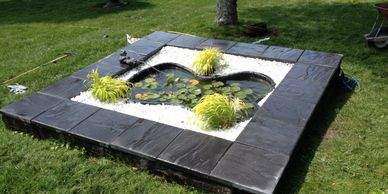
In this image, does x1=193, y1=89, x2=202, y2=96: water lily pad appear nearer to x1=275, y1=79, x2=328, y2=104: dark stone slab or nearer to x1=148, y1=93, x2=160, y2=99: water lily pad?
x1=148, y1=93, x2=160, y2=99: water lily pad

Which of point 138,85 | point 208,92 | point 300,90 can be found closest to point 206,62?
point 208,92

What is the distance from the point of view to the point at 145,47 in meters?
7.34

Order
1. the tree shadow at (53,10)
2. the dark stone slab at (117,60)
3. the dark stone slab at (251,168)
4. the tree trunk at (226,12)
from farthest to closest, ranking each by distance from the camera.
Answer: the tree shadow at (53,10), the tree trunk at (226,12), the dark stone slab at (117,60), the dark stone slab at (251,168)

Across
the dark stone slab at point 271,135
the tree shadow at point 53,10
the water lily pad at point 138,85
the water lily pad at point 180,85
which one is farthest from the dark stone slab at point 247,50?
the tree shadow at point 53,10

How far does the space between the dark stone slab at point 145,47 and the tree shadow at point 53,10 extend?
18.5 feet

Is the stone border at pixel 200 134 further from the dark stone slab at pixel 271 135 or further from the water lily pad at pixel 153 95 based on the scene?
the water lily pad at pixel 153 95

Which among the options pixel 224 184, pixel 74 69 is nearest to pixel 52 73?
pixel 74 69

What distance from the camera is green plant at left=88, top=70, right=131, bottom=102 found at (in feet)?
17.4

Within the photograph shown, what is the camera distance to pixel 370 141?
467 centimetres

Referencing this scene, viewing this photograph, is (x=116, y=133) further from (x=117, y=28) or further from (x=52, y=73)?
(x=117, y=28)

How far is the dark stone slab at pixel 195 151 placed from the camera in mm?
3879

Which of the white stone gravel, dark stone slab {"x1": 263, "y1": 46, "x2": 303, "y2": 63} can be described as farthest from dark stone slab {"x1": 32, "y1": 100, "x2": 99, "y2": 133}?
dark stone slab {"x1": 263, "y1": 46, "x2": 303, "y2": 63}

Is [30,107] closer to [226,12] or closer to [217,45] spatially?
[217,45]

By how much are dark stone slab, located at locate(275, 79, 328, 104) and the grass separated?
15.1 inches
